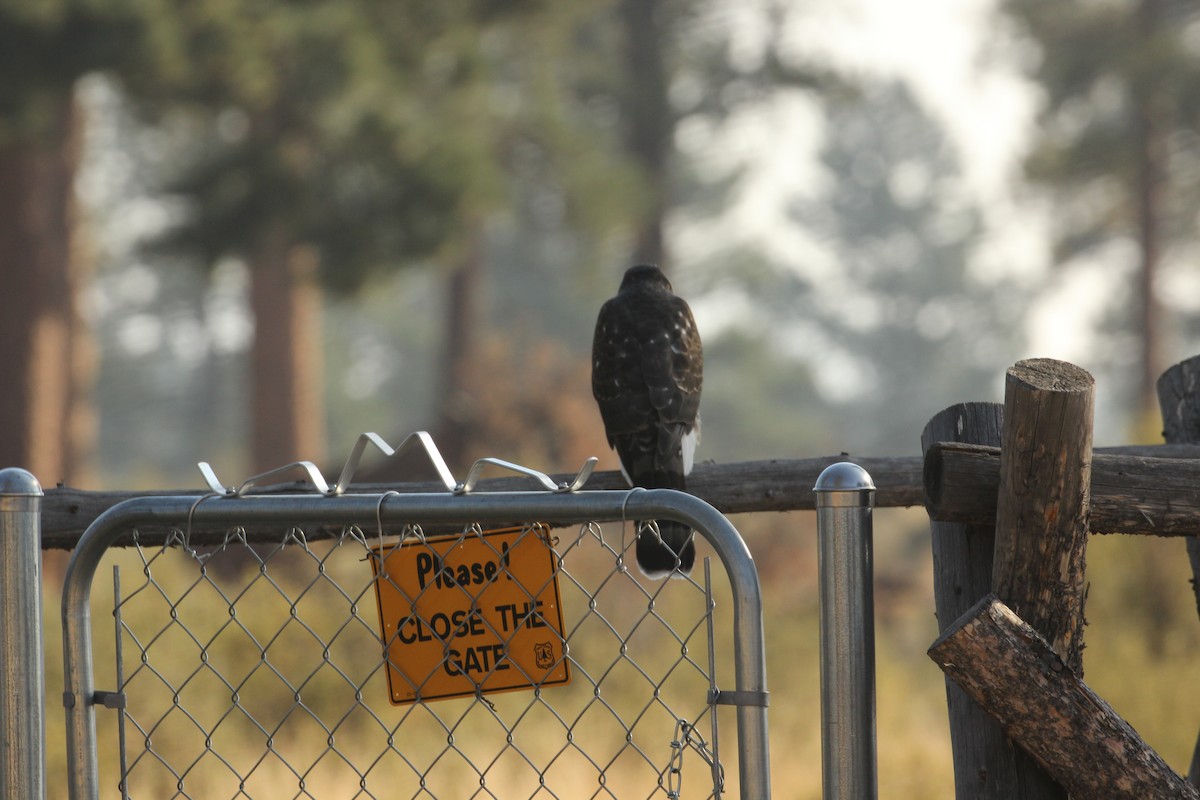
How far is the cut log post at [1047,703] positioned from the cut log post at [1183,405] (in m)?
1.60

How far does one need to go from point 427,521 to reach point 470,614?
0.15 meters

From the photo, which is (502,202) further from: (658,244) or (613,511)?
(613,511)

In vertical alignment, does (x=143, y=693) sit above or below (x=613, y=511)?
below

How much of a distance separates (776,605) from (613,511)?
37.5 feet

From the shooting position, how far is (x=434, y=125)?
13312 millimetres

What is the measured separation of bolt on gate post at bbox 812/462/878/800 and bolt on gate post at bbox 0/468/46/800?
1.19 meters

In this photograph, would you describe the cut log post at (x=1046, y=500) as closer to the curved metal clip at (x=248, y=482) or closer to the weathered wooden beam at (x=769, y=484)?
the curved metal clip at (x=248, y=482)

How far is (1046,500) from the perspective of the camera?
6.81 ft

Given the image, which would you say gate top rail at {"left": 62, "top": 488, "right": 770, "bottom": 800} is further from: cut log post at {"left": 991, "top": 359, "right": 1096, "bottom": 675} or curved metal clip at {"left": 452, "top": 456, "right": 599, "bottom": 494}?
cut log post at {"left": 991, "top": 359, "right": 1096, "bottom": 675}

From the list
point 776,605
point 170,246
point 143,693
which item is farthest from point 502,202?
point 143,693

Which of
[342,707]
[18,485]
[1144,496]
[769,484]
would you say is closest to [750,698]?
[1144,496]

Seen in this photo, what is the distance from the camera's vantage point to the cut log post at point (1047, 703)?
2012 mm

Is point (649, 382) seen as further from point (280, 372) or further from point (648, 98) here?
point (648, 98)

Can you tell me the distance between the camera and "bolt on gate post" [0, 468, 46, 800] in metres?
2.10
